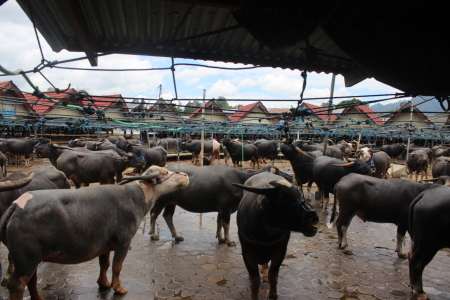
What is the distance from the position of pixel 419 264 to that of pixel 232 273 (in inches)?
114

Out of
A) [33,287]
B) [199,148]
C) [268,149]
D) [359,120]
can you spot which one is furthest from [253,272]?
[199,148]

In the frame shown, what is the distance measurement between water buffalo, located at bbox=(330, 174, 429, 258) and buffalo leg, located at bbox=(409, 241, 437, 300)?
60.6 inches

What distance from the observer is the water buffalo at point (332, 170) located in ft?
28.0

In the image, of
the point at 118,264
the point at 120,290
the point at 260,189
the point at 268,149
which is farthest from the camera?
the point at 268,149

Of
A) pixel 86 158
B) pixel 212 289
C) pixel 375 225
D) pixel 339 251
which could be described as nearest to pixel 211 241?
pixel 212 289

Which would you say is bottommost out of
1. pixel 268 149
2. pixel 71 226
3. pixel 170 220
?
pixel 170 220

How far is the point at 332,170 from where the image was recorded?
927 centimetres

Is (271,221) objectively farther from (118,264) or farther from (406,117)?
(406,117)

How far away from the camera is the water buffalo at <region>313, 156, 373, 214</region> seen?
854 centimetres

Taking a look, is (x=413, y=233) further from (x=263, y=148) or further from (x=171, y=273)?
(x=263, y=148)

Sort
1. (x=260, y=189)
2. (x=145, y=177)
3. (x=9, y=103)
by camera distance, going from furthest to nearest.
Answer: (x=9, y=103) → (x=145, y=177) → (x=260, y=189)

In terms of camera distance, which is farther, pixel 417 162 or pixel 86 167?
pixel 417 162

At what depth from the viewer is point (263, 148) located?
68.7 ft

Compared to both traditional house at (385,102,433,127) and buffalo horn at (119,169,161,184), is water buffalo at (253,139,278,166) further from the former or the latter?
buffalo horn at (119,169,161,184)
